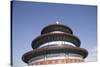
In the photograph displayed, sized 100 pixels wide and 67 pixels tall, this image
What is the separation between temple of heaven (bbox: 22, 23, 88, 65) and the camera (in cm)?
210

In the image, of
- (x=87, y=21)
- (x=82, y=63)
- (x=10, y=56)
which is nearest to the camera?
(x=10, y=56)

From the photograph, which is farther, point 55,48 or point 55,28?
point 55,28

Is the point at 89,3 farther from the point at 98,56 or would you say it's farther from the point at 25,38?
the point at 25,38

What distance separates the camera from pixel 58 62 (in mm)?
2090

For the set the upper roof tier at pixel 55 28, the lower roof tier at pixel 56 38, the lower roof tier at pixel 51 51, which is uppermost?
the upper roof tier at pixel 55 28

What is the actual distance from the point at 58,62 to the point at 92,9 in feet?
2.07

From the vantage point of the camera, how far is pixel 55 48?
2.14 m

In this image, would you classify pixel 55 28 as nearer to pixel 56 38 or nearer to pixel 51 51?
pixel 56 38

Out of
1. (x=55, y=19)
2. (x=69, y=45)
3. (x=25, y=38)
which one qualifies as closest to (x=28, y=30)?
(x=25, y=38)

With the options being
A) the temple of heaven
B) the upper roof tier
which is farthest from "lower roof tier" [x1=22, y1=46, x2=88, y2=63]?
the upper roof tier

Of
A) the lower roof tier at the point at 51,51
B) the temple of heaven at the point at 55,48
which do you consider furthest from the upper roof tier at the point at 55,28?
the lower roof tier at the point at 51,51

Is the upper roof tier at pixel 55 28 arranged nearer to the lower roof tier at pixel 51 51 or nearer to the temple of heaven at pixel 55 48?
the temple of heaven at pixel 55 48

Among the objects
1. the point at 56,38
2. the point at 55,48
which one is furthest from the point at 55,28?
the point at 55,48

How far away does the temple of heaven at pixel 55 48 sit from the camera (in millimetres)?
2098
